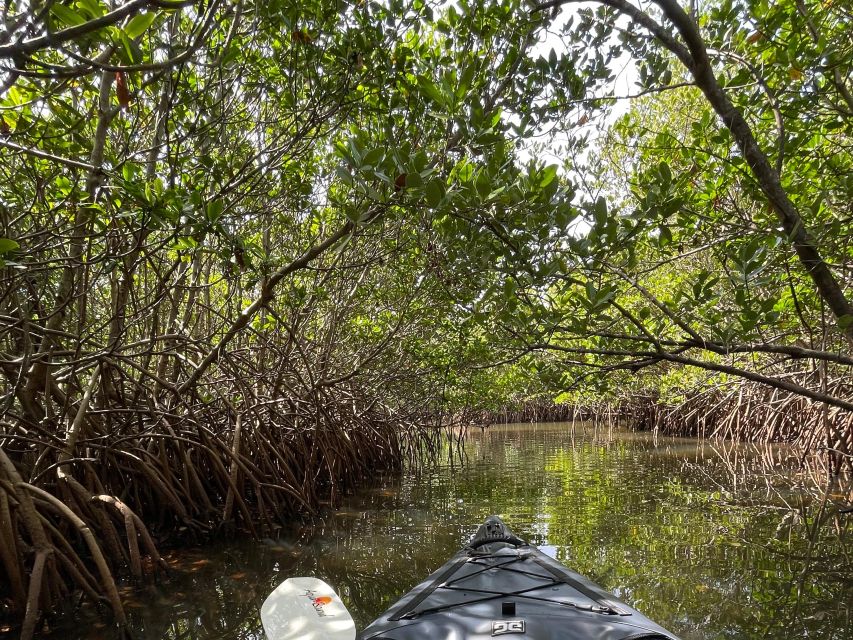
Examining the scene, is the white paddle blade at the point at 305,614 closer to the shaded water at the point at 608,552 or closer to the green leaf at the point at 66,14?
the shaded water at the point at 608,552

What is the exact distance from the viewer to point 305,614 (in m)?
2.11

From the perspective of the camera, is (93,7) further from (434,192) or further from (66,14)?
(434,192)

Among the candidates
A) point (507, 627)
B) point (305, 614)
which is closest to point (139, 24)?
point (305, 614)

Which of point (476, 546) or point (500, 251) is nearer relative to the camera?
point (500, 251)

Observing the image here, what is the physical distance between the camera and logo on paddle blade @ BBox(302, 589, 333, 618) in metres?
2.10

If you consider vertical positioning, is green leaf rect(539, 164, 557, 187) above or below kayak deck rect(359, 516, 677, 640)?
above

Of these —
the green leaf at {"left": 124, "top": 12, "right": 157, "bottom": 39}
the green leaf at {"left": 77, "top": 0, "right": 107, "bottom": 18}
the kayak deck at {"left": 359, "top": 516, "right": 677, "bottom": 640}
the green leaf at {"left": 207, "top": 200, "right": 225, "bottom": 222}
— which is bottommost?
the kayak deck at {"left": 359, "top": 516, "right": 677, "bottom": 640}

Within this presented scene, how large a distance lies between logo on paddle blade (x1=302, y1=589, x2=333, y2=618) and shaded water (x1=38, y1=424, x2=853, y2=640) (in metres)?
1.00

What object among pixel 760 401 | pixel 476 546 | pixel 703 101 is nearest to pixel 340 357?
pixel 476 546

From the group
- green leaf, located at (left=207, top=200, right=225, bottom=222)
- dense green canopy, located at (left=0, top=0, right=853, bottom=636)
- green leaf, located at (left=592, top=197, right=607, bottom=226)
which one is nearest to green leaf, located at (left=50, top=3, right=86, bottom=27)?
dense green canopy, located at (left=0, top=0, right=853, bottom=636)

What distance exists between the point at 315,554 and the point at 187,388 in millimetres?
1642

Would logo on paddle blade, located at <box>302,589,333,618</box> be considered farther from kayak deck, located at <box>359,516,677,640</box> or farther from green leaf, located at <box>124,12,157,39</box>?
green leaf, located at <box>124,12,157,39</box>

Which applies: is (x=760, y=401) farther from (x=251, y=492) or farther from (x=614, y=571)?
(x=251, y=492)

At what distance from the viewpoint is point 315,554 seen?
174 inches
